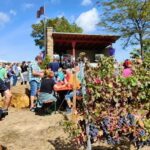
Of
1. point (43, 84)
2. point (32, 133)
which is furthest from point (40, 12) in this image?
point (32, 133)

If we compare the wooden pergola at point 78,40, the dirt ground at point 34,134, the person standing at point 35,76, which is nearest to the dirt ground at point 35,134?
the dirt ground at point 34,134

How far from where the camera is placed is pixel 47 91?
37.2 feet

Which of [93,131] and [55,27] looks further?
[55,27]

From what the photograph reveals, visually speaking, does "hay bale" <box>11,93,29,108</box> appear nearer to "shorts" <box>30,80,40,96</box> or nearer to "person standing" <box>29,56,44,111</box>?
"person standing" <box>29,56,44,111</box>

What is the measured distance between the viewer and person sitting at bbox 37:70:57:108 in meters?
11.2

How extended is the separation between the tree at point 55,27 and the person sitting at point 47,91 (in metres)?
47.9

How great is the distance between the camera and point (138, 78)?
6441 mm

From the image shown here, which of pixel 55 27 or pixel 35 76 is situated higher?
pixel 55 27


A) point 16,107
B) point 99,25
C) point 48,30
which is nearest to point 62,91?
point 16,107

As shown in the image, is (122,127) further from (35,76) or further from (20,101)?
(20,101)

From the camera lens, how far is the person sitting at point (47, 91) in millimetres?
11242

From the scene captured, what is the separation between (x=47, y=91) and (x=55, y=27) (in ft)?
161

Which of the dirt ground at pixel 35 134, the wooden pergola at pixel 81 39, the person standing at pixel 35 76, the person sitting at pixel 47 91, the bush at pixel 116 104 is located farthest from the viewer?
the wooden pergola at pixel 81 39

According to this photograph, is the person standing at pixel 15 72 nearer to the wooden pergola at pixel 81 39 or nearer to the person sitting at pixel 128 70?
the wooden pergola at pixel 81 39
